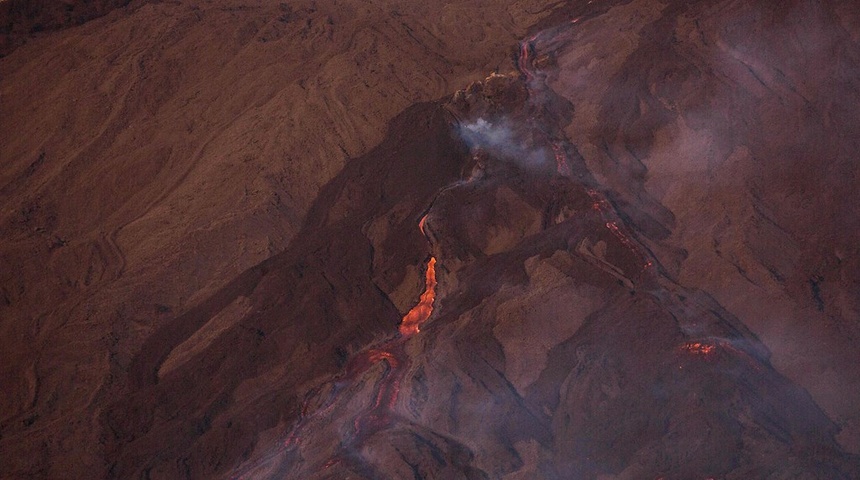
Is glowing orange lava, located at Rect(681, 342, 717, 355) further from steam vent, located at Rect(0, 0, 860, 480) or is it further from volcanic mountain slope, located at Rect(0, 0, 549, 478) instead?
volcanic mountain slope, located at Rect(0, 0, 549, 478)

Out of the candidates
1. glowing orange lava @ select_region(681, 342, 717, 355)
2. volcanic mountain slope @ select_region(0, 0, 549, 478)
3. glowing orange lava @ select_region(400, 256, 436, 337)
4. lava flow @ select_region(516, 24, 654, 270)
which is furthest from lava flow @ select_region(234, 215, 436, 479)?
glowing orange lava @ select_region(681, 342, 717, 355)

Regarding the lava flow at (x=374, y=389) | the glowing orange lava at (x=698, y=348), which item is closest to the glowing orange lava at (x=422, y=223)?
the lava flow at (x=374, y=389)

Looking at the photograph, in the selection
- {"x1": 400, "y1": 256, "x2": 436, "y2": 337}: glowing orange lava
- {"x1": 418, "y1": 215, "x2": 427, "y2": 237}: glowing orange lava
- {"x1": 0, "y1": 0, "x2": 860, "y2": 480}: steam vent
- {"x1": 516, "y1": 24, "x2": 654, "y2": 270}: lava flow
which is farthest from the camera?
{"x1": 418, "y1": 215, "x2": 427, "y2": 237}: glowing orange lava

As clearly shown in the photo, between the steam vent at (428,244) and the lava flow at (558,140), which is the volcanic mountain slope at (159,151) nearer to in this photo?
Answer: the steam vent at (428,244)

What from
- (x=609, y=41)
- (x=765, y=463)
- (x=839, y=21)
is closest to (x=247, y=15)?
(x=609, y=41)

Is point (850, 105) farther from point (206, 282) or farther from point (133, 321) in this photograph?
point (133, 321)
